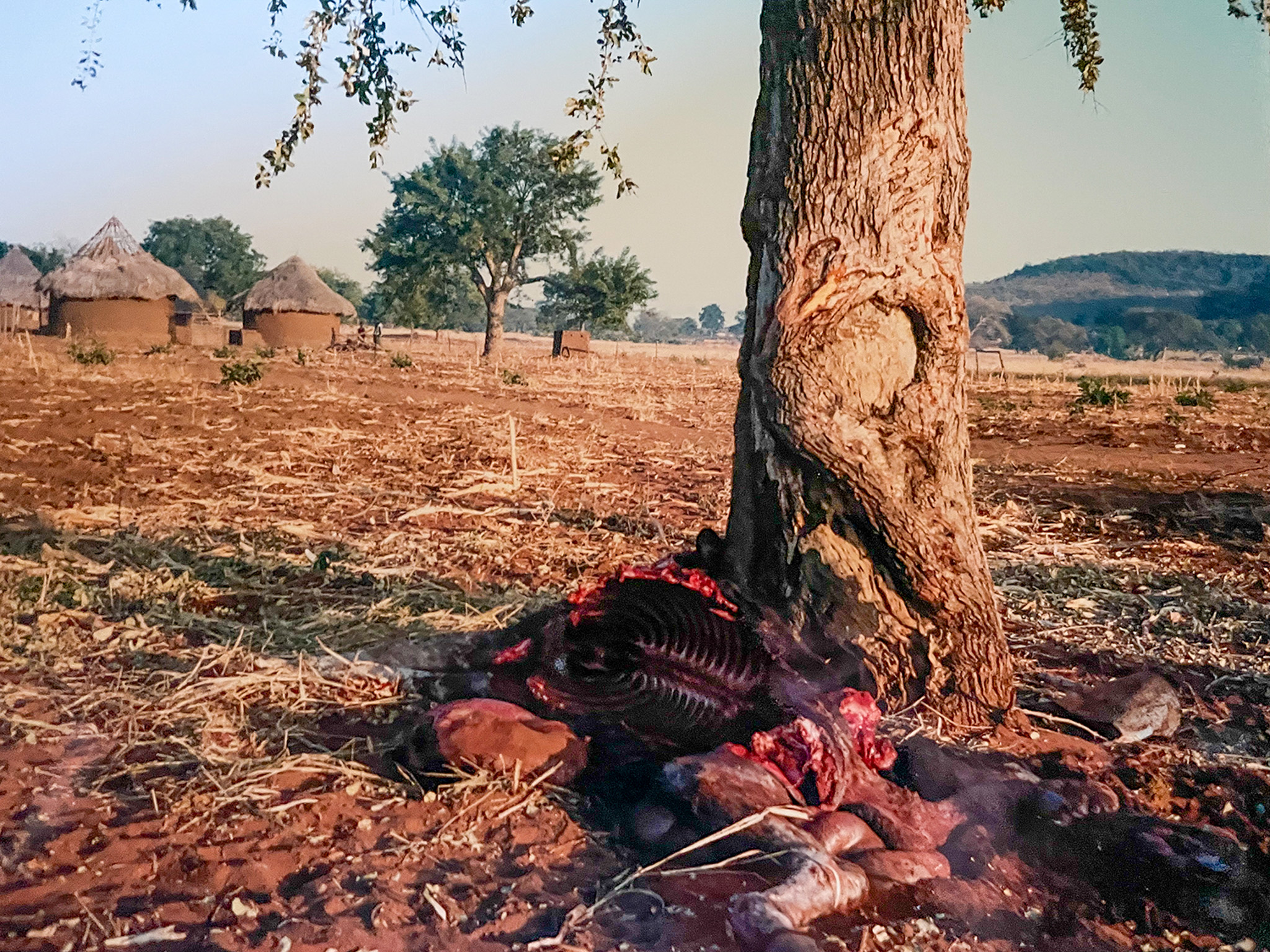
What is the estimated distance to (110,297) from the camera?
28266 millimetres

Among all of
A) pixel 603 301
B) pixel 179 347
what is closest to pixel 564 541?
pixel 179 347

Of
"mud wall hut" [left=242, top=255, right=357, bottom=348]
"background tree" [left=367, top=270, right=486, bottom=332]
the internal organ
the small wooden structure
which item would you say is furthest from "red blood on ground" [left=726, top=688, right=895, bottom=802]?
"background tree" [left=367, top=270, right=486, bottom=332]

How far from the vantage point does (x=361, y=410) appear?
12375 millimetres

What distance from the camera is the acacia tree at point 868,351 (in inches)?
127

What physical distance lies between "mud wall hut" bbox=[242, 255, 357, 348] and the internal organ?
30807 mm

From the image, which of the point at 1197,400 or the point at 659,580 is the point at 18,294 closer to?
the point at 1197,400

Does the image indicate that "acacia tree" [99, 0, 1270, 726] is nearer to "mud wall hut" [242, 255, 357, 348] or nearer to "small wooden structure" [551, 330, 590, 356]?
"small wooden structure" [551, 330, 590, 356]

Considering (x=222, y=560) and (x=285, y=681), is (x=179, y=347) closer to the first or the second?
(x=222, y=560)

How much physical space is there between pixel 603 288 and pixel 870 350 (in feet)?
112

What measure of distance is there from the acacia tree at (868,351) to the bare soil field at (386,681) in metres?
0.36

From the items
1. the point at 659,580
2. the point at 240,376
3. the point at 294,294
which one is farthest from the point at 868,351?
the point at 294,294

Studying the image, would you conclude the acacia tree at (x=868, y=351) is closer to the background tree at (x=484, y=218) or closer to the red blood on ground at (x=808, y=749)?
the red blood on ground at (x=808, y=749)

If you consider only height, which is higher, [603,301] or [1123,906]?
[603,301]

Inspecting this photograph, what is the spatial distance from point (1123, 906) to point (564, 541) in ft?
12.6
